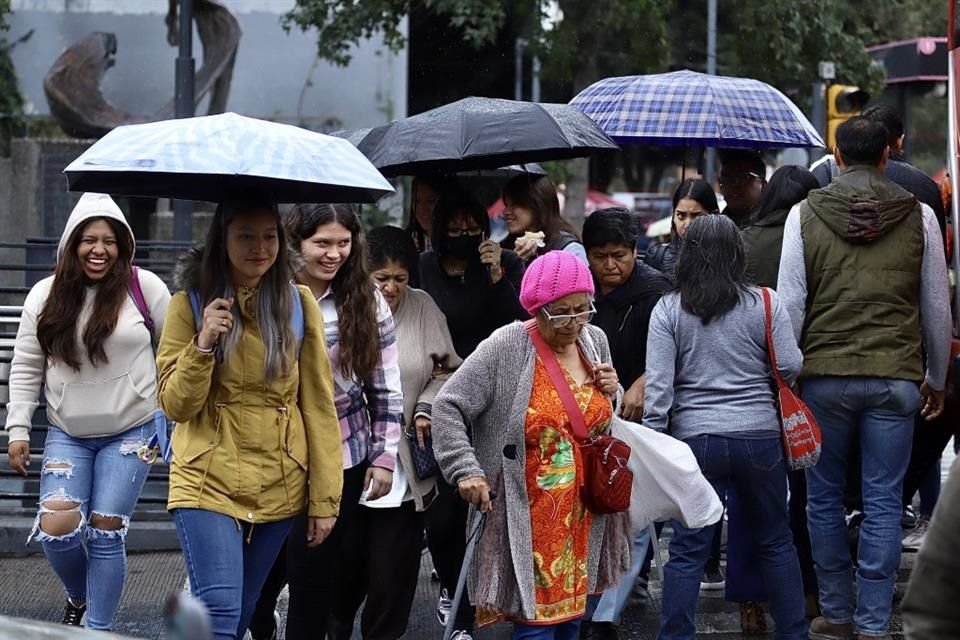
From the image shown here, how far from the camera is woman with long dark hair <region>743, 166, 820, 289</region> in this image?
7.01 m

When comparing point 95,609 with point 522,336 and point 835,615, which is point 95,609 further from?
point 835,615

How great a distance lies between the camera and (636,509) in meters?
5.78

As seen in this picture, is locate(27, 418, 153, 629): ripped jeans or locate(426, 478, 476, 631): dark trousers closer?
locate(27, 418, 153, 629): ripped jeans

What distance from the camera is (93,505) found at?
6.05 meters

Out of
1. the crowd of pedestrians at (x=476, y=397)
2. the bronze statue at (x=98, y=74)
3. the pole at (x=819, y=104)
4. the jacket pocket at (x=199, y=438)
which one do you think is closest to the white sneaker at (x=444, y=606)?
the crowd of pedestrians at (x=476, y=397)

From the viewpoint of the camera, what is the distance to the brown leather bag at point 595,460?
5348mm

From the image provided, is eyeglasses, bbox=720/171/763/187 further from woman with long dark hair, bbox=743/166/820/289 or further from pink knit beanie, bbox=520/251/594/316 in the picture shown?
pink knit beanie, bbox=520/251/594/316

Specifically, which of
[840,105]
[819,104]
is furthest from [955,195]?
[819,104]

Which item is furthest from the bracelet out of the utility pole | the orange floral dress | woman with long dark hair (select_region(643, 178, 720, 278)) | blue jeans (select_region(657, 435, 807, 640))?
the utility pole

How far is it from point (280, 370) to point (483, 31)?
16.5 m

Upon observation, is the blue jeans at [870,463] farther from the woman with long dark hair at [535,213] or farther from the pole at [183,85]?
the pole at [183,85]

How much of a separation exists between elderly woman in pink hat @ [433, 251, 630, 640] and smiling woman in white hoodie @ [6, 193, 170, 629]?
4.61ft

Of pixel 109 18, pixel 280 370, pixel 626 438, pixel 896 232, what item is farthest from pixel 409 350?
pixel 109 18

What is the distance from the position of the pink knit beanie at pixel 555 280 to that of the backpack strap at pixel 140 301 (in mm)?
1686
